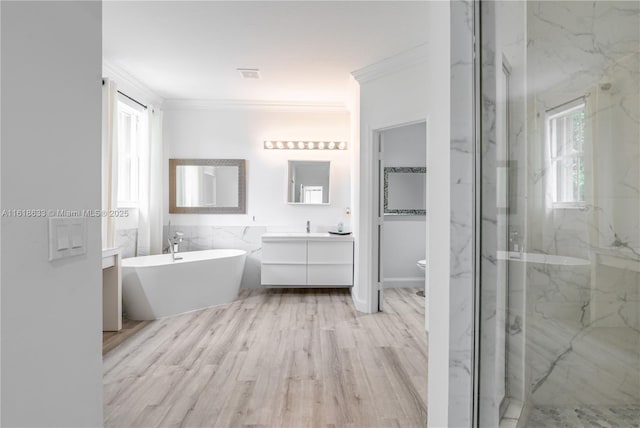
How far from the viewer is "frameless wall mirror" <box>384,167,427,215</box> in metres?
5.20

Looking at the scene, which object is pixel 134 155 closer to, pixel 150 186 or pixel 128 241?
pixel 150 186

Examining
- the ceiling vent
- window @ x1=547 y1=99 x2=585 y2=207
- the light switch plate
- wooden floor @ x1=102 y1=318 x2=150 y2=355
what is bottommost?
wooden floor @ x1=102 y1=318 x2=150 y2=355

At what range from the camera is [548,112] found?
2.35ft

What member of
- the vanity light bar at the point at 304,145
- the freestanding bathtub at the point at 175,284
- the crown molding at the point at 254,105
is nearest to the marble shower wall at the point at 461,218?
the freestanding bathtub at the point at 175,284

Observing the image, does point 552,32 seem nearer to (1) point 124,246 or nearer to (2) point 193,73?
(2) point 193,73

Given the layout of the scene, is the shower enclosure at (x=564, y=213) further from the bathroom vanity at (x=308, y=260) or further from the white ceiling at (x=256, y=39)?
the bathroom vanity at (x=308, y=260)

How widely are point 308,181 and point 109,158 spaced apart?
2534 millimetres

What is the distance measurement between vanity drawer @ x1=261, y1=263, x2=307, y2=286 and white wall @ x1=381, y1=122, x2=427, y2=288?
1.35m

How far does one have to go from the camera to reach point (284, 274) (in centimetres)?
461

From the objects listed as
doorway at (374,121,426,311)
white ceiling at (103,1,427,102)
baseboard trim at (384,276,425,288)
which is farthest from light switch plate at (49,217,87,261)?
baseboard trim at (384,276,425,288)

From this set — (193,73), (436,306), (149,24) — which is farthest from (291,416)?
(193,73)

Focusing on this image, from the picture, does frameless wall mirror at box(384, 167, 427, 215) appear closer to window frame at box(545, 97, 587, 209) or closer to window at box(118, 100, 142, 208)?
window at box(118, 100, 142, 208)

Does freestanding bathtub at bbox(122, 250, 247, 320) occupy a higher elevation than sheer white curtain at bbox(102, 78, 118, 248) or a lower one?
lower

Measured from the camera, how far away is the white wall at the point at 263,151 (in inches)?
199
